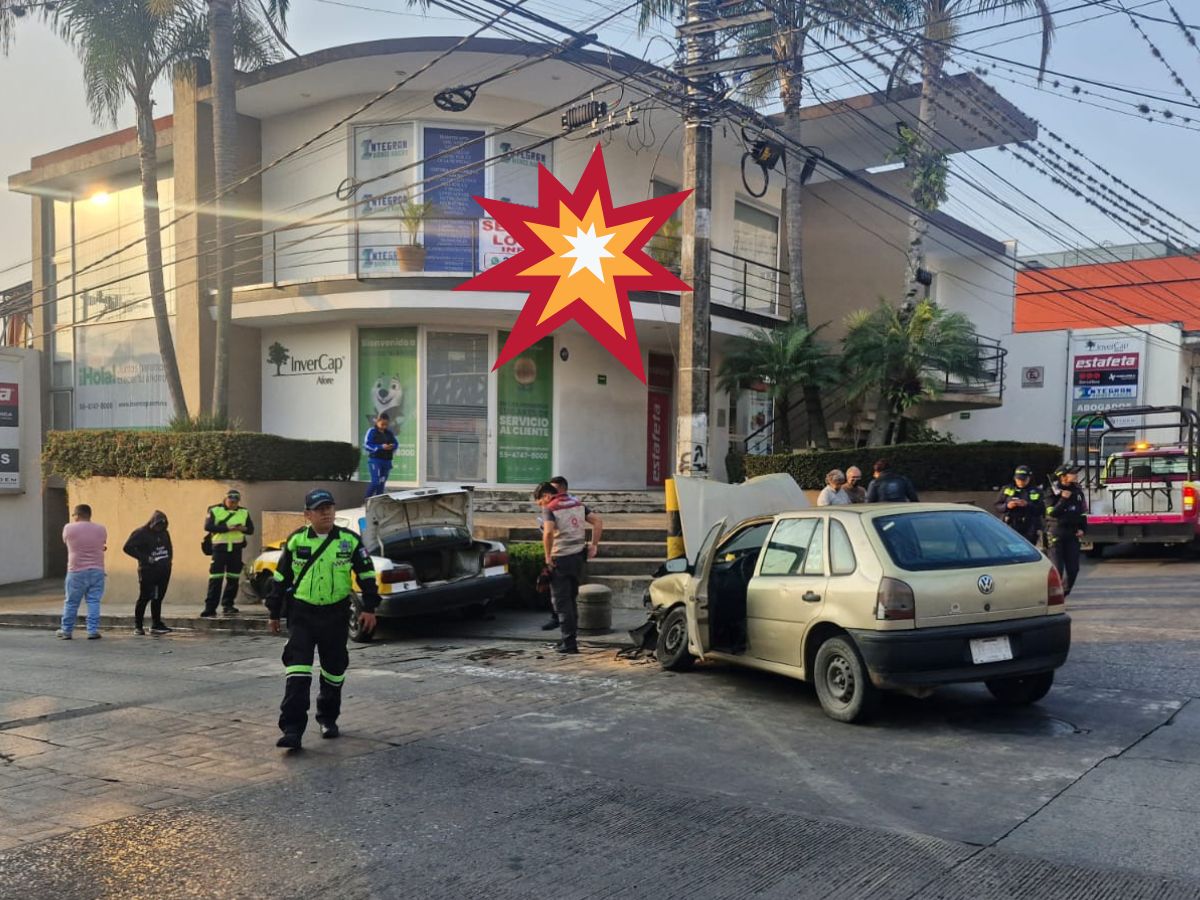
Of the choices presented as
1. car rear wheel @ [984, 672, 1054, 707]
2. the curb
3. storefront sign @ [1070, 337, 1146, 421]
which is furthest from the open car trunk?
storefront sign @ [1070, 337, 1146, 421]

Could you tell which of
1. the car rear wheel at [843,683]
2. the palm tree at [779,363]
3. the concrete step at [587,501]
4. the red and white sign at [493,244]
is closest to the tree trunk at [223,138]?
the red and white sign at [493,244]

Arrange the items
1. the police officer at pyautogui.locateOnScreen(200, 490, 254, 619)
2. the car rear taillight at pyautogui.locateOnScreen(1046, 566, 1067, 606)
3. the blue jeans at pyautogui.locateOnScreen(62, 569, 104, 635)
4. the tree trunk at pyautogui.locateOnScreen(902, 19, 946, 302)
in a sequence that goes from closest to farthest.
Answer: the car rear taillight at pyautogui.locateOnScreen(1046, 566, 1067, 606) → the blue jeans at pyautogui.locateOnScreen(62, 569, 104, 635) → the police officer at pyautogui.locateOnScreen(200, 490, 254, 619) → the tree trunk at pyautogui.locateOnScreen(902, 19, 946, 302)

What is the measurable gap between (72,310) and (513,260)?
14231mm

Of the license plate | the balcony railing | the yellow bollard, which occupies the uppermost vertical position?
the balcony railing

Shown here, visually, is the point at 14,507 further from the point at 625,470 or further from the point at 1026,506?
the point at 1026,506

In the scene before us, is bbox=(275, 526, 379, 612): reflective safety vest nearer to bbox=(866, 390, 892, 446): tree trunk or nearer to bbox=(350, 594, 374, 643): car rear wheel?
bbox=(350, 594, 374, 643): car rear wheel

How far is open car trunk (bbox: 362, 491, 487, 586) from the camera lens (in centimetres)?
1146

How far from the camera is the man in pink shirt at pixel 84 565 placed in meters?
12.5

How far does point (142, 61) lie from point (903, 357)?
49.2 feet

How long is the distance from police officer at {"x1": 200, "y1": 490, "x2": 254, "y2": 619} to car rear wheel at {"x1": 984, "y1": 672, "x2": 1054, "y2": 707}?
1005cm

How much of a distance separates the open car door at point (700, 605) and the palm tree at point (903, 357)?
36.7ft

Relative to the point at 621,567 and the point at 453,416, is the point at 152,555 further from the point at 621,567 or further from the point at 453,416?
the point at 453,416

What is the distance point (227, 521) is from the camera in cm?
1344

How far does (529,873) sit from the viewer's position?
4.18 m
